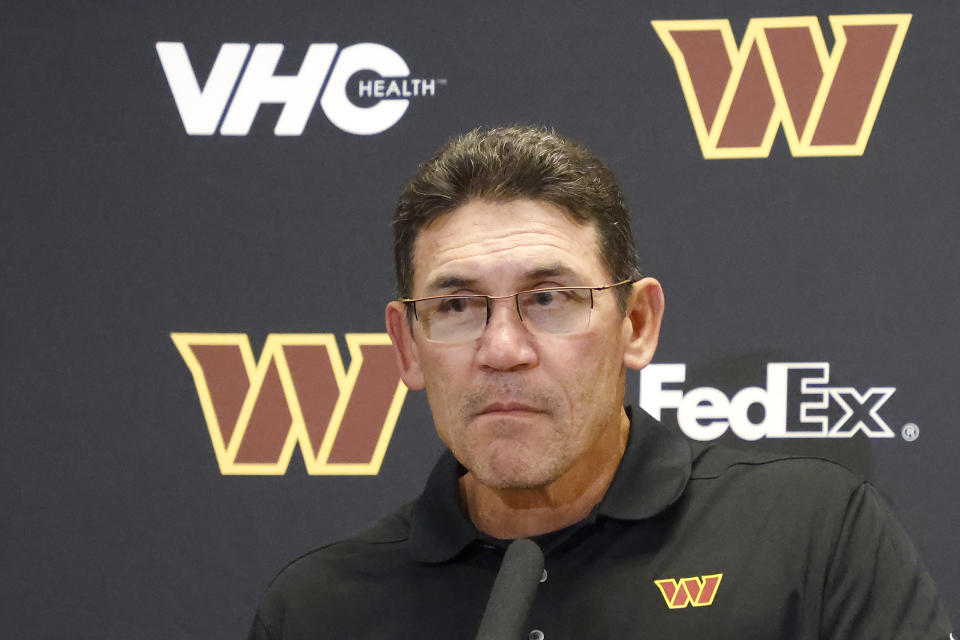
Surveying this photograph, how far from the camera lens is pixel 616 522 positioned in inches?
53.6

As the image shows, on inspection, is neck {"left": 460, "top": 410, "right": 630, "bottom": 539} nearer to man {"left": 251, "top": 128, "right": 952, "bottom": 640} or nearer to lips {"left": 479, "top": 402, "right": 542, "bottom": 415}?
man {"left": 251, "top": 128, "right": 952, "bottom": 640}

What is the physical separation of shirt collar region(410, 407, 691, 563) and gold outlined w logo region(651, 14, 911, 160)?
2.25ft

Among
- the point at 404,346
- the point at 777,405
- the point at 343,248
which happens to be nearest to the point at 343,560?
the point at 404,346

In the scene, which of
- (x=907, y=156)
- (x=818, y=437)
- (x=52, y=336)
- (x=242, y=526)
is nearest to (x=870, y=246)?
(x=907, y=156)

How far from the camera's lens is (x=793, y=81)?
1926mm

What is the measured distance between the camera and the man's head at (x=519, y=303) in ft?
4.09

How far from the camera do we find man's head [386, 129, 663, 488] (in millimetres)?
1245

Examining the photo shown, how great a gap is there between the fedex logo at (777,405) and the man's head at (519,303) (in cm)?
52

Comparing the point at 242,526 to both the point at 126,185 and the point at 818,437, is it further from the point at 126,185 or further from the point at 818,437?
the point at 818,437

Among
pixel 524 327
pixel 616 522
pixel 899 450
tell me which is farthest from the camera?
pixel 899 450

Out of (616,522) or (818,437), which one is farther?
(818,437)

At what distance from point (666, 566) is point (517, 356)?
317 millimetres

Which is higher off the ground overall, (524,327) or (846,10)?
(846,10)

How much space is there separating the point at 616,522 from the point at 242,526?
0.88 metres
